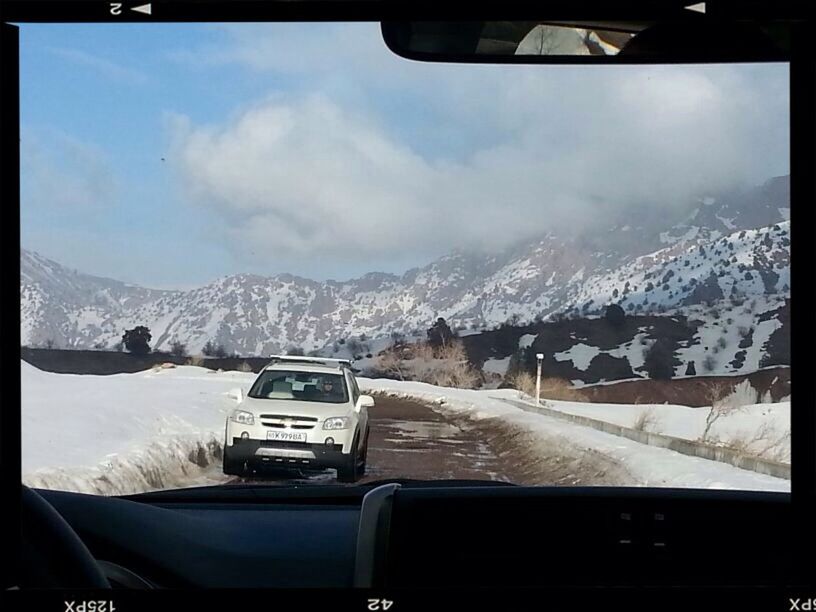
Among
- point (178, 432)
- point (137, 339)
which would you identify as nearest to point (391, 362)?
point (137, 339)

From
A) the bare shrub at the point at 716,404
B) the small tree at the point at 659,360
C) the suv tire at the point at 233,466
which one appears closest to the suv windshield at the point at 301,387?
the suv tire at the point at 233,466

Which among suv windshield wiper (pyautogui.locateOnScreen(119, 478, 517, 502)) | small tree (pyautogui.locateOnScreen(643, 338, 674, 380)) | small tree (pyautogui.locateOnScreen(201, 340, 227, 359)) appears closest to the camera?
small tree (pyautogui.locateOnScreen(201, 340, 227, 359))

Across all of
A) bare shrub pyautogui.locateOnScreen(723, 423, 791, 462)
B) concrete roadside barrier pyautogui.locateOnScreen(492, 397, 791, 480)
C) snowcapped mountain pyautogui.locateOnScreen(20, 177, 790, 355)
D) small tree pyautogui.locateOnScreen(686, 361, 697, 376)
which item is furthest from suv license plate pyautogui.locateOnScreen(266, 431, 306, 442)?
bare shrub pyautogui.locateOnScreen(723, 423, 791, 462)

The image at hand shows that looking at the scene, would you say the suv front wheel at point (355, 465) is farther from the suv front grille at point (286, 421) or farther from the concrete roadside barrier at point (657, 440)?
the concrete roadside barrier at point (657, 440)

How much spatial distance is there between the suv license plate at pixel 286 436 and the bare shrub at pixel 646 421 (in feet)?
2.93

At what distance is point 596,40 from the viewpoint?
80.5 inches

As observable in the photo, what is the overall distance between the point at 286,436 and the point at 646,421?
3.17 feet

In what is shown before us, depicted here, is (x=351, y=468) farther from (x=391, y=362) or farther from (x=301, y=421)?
(x=391, y=362)

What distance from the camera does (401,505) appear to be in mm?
2309

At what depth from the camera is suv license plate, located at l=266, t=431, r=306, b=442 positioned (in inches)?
100

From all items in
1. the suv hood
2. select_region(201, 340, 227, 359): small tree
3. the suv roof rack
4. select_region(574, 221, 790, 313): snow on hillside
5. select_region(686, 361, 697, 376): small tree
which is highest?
select_region(574, 221, 790, 313): snow on hillside

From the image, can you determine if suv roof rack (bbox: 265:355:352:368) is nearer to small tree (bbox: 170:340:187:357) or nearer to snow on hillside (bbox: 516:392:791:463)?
small tree (bbox: 170:340:187:357)
